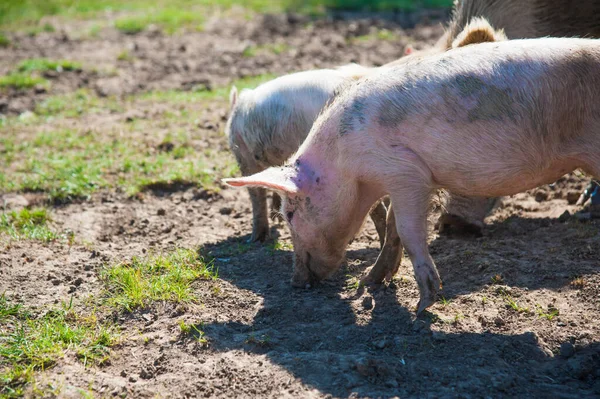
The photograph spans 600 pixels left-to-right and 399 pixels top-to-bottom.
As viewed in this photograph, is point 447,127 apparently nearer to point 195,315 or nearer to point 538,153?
point 538,153

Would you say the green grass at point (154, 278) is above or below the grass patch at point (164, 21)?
below

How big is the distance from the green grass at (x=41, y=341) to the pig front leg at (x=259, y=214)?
5.67 ft

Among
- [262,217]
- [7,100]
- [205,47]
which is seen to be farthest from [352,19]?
[262,217]

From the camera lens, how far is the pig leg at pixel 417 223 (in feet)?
14.4

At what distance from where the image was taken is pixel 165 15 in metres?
13.7

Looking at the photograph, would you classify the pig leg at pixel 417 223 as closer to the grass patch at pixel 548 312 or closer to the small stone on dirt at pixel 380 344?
the small stone on dirt at pixel 380 344

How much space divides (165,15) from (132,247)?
28.7 ft

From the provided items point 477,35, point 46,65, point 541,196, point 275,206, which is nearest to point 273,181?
point 477,35

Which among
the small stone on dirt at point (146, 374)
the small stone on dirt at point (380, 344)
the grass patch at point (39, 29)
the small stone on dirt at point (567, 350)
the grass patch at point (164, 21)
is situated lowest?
the small stone on dirt at point (146, 374)

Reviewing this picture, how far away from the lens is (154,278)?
5125mm

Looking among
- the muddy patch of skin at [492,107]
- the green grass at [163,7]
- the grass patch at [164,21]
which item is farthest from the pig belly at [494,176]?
the green grass at [163,7]

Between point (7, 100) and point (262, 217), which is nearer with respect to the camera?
point (262, 217)

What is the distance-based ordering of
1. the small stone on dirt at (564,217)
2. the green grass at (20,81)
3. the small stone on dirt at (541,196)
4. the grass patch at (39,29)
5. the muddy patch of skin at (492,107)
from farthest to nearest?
the grass patch at (39,29), the green grass at (20,81), the small stone on dirt at (541,196), the small stone on dirt at (564,217), the muddy patch of skin at (492,107)

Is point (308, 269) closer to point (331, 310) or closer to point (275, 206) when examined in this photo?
point (331, 310)
